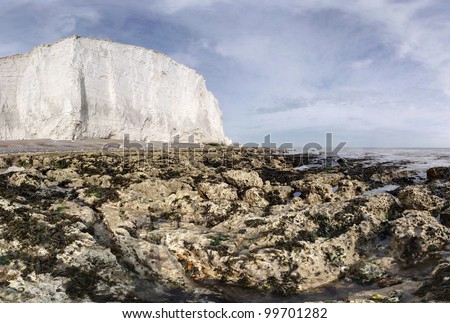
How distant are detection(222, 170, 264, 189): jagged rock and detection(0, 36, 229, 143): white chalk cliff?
46.3 m

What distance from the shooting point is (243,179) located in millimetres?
13109

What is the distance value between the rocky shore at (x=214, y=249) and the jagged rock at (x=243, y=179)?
7.38 ft

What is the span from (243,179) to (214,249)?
21.1 feet

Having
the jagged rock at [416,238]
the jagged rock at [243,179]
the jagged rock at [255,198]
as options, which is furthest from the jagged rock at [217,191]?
the jagged rock at [416,238]

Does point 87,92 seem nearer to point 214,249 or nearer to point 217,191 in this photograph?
point 217,191

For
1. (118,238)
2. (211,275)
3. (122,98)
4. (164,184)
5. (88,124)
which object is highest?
(122,98)

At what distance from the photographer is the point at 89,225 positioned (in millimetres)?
7863

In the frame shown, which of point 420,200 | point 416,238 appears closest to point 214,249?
point 416,238

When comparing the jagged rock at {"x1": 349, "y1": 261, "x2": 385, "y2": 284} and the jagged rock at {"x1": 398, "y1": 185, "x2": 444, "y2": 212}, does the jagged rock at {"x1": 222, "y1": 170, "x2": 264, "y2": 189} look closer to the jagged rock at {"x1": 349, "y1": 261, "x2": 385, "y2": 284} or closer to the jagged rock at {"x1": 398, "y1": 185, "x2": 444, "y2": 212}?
the jagged rock at {"x1": 398, "y1": 185, "x2": 444, "y2": 212}

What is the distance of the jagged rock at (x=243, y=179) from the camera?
42.0ft

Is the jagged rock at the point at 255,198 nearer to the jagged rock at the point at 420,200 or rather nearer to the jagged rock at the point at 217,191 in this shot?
the jagged rock at the point at 217,191

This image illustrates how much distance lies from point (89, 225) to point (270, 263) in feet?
14.4
